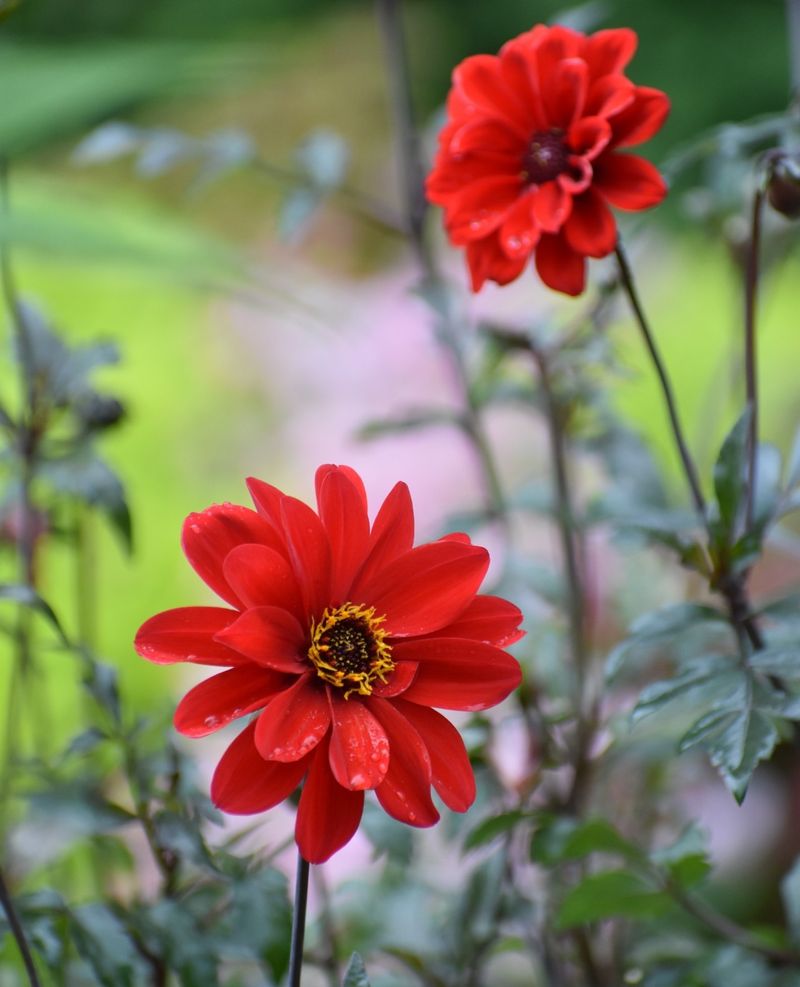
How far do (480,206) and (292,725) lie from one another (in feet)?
0.55

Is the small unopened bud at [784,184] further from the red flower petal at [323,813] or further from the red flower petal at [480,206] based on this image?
the red flower petal at [323,813]

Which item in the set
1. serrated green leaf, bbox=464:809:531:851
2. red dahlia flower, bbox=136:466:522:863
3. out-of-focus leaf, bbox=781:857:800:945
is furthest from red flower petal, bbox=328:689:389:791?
out-of-focus leaf, bbox=781:857:800:945

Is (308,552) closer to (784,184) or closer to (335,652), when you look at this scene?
(335,652)

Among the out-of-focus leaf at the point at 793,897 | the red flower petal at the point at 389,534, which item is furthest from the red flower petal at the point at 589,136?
the out-of-focus leaf at the point at 793,897

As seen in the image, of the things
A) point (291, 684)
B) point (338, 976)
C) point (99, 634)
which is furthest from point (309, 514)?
point (99, 634)

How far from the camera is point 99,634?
110cm

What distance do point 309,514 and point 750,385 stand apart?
0.17 m

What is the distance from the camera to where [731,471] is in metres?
0.35

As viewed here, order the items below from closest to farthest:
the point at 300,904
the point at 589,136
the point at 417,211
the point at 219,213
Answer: the point at 300,904 < the point at 589,136 < the point at 417,211 < the point at 219,213

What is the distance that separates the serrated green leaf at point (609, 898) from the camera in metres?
0.35

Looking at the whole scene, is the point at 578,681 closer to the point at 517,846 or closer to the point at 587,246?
the point at 517,846

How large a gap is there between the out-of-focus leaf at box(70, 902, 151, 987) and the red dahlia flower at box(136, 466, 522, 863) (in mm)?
122

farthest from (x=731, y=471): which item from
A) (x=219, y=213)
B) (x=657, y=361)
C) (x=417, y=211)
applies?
(x=219, y=213)

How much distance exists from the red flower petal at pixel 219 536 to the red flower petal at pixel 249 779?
30mm
